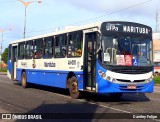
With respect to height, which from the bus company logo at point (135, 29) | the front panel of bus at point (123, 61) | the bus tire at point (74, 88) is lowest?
the bus tire at point (74, 88)

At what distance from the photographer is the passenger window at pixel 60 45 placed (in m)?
17.5

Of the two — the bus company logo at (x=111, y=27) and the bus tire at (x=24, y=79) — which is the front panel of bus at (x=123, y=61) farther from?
the bus tire at (x=24, y=79)

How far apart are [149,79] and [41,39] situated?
7.41 meters

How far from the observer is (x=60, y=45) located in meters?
17.9

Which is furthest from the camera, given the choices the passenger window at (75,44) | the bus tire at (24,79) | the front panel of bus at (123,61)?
the bus tire at (24,79)

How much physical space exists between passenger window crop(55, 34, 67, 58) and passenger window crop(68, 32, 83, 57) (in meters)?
0.55

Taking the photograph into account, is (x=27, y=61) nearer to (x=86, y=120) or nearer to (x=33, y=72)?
(x=33, y=72)

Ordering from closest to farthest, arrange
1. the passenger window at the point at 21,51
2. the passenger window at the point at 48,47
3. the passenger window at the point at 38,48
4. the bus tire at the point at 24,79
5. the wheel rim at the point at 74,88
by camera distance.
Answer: the wheel rim at the point at 74,88, the passenger window at the point at 48,47, the passenger window at the point at 38,48, the bus tire at the point at 24,79, the passenger window at the point at 21,51

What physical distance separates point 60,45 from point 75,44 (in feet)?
5.37

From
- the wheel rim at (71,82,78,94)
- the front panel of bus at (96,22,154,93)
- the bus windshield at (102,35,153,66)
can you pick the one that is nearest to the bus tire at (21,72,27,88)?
the wheel rim at (71,82,78,94)

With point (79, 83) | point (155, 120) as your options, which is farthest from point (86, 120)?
point (79, 83)

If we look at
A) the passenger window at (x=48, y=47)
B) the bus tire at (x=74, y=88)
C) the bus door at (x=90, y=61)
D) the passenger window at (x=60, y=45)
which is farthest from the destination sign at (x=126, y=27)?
the passenger window at (x=48, y=47)

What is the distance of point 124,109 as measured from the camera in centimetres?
1287

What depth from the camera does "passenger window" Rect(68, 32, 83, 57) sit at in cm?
1600
